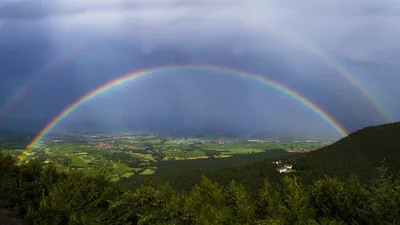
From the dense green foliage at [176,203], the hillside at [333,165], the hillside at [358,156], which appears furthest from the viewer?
the hillside at [358,156]

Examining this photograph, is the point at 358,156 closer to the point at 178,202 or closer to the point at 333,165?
the point at 333,165

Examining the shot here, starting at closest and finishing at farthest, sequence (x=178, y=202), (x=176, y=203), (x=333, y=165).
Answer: (x=176, y=203), (x=178, y=202), (x=333, y=165)

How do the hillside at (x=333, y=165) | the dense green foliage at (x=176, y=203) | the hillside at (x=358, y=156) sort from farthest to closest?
1. the hillside at (x=358, y=156)
2. the hillside at (x=333, y=165)
3. the dense green foliage at (x=176, y=203)

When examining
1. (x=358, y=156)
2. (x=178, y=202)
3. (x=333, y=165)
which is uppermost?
(x=178, y=202)

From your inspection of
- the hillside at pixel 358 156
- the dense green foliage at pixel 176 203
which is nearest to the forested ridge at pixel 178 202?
the dense green foliage at pixel 176 203

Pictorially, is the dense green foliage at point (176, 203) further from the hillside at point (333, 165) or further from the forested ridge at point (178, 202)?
the hillside at point (333, 165)

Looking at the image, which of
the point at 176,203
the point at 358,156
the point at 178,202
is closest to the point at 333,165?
the point at 358,156

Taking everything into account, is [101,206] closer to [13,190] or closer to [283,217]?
[13,190]
